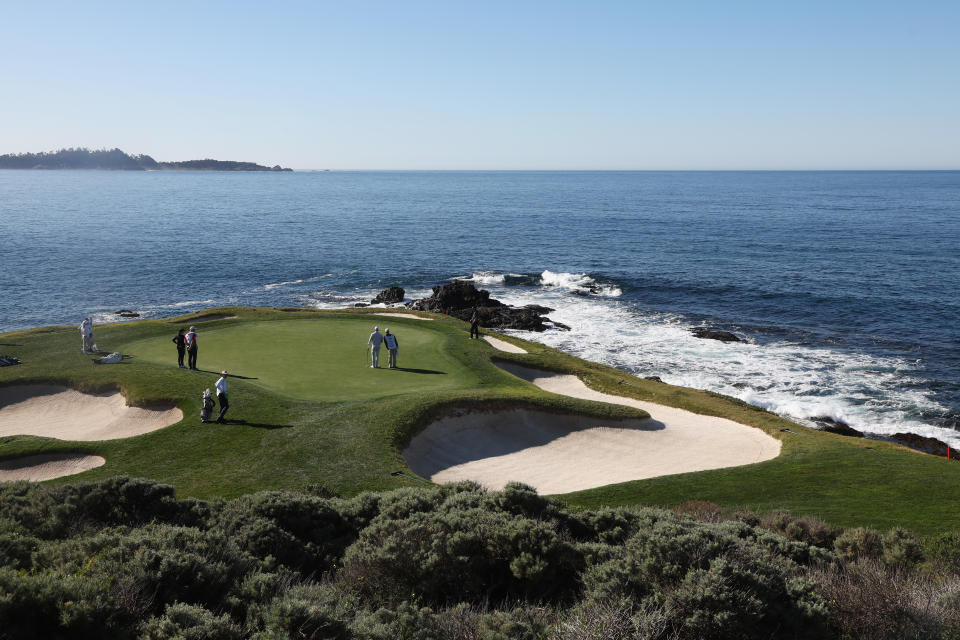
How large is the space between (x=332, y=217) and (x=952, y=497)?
13482 centimetres

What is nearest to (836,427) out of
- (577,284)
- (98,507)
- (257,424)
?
(257,424)

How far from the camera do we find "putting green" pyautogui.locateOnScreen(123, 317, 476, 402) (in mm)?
23750

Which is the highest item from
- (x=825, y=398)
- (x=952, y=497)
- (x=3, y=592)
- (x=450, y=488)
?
(x=3, y=592)

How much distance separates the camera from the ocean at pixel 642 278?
3962 centimetres

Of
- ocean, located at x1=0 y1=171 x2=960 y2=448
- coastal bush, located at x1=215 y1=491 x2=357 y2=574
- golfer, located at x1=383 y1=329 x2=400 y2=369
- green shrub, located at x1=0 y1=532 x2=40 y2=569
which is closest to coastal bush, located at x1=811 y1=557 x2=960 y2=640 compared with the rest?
coastal bush, located at x1=215 y1=491 x2=357 y2=574

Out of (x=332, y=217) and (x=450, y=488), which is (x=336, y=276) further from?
(x=332, y=217)

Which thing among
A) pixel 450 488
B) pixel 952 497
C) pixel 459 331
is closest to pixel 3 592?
pixel 450 488

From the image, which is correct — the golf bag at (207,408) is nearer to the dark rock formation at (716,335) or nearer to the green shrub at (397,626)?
the green shrub at (397,626)

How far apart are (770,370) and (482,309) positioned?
2268 centimetres

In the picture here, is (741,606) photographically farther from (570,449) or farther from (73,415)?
A: (73,415)

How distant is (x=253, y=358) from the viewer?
26.8 m

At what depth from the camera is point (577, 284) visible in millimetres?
68188

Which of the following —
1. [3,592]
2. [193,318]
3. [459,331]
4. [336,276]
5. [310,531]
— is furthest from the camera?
[336,276]

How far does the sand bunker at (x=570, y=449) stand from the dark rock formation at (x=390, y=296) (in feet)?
125
